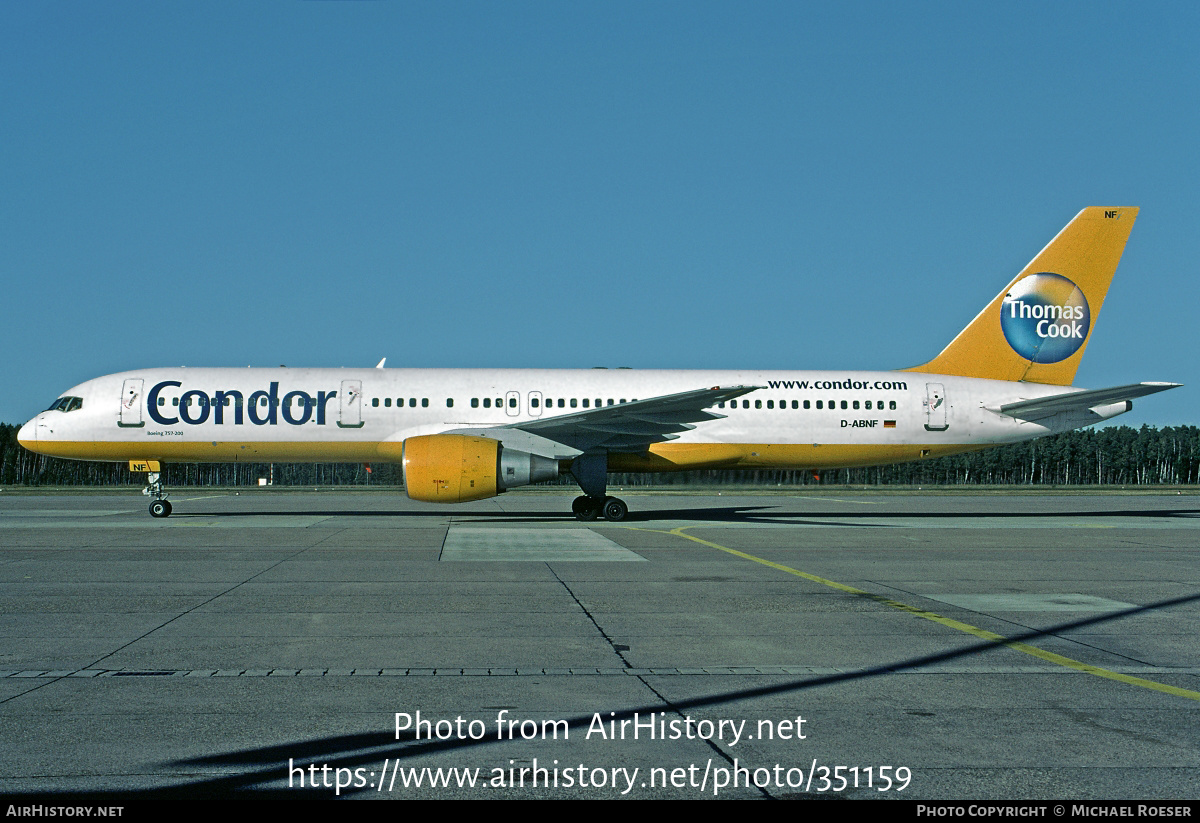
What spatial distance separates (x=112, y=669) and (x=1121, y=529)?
23.2 m

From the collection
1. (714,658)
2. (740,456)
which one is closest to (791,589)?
(714,658)

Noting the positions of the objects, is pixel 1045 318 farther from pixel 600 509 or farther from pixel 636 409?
pixel 600 509

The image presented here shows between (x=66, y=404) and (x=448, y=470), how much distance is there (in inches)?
465

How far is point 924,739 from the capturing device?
5.27 m

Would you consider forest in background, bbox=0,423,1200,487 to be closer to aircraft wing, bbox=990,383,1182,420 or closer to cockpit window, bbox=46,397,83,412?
cockpit window, bbox=46,397,83,412

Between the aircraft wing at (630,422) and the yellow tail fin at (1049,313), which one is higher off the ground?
the yellow tail fin at (1049,313)

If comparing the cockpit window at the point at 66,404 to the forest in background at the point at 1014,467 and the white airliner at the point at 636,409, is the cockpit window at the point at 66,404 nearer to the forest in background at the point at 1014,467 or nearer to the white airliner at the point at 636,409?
the white airliner at the point at 636,409

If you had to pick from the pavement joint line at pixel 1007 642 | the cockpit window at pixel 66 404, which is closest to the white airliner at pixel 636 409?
the cockpit window at pixel 66 404

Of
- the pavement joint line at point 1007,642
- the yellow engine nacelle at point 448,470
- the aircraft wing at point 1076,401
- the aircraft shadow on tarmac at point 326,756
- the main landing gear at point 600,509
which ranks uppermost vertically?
the aircraft wing at point 1076,401

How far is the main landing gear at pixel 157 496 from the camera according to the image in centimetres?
2433

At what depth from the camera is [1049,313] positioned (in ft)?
90.8

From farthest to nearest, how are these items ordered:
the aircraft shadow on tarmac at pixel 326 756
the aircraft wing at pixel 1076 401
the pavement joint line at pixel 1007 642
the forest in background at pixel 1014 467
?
→ 1. the forest in background at pixel 1014 467
2. the aircraft wing at pixel 1076 401
3. the pavement joint line at pixel 1007 642
4. the aircraft shadow on tarmac at pixel 326 756

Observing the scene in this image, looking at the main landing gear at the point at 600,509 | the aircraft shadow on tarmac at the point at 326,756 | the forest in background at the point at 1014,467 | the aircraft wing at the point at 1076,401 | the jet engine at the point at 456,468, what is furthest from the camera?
the forest in background at the point at 1014,467

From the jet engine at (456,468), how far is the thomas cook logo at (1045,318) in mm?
15842
